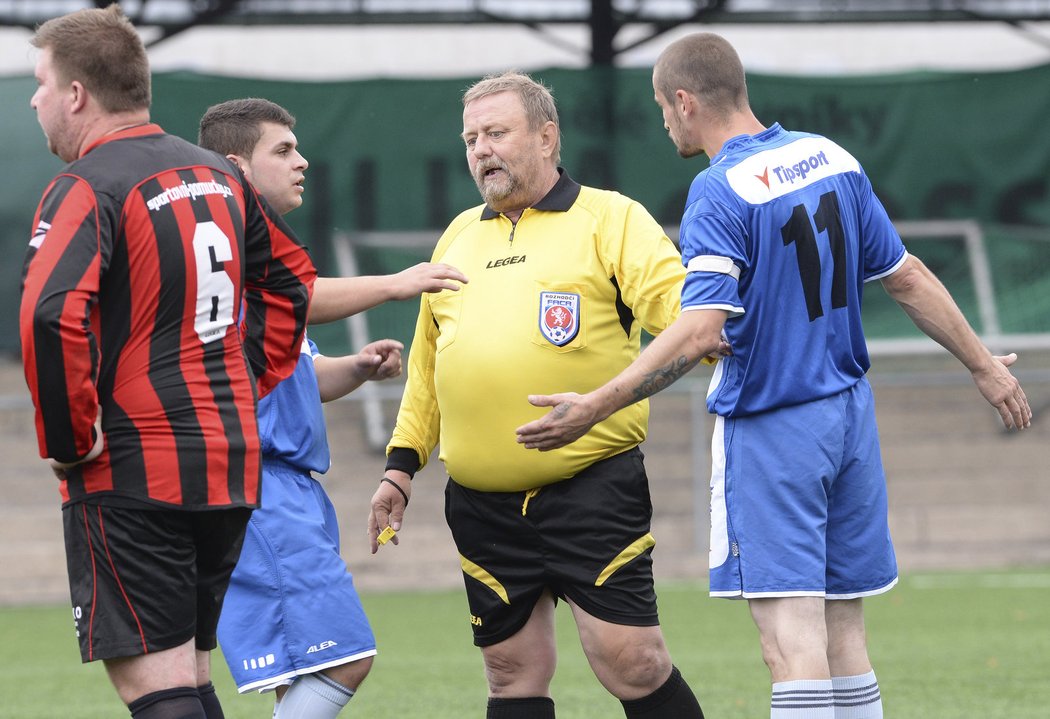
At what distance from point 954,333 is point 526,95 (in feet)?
4.48

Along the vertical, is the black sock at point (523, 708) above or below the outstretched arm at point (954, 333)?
below

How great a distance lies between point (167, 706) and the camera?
9.93 feet

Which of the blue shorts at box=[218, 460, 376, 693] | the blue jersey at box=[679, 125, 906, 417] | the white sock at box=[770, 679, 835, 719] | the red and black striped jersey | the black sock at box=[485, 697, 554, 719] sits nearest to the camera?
the red and black striped jersey

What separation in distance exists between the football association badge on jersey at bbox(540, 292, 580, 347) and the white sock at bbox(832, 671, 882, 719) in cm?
116

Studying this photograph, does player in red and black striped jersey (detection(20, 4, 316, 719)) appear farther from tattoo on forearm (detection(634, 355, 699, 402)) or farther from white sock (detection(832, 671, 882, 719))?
white sock (detection(832, 671, 882, 719))

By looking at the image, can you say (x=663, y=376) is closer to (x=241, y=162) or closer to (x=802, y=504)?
(x=802, y=504)

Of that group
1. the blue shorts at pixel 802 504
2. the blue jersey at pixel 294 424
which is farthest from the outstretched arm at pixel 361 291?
the blue shorts at pixel 802 504

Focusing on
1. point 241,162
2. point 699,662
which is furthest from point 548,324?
point 699,662

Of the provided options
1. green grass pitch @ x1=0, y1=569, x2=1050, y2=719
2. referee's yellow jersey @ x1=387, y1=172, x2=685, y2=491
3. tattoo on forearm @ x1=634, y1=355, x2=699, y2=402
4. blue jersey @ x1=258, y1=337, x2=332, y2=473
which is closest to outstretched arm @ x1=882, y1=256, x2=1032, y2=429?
referee's yellow jersey @ x1=387, y1=172, x2=685, y2=491

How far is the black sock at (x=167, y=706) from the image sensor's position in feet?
9.90

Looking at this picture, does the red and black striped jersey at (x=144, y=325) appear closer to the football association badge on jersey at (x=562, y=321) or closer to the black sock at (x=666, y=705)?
the football association badge on jersey at (x=562, y=321)

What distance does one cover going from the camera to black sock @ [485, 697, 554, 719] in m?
4.04

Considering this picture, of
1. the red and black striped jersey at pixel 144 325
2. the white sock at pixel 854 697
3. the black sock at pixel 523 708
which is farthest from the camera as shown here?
the black sock at pixel 523 708

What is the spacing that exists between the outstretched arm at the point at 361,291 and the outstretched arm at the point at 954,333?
1278 mm
